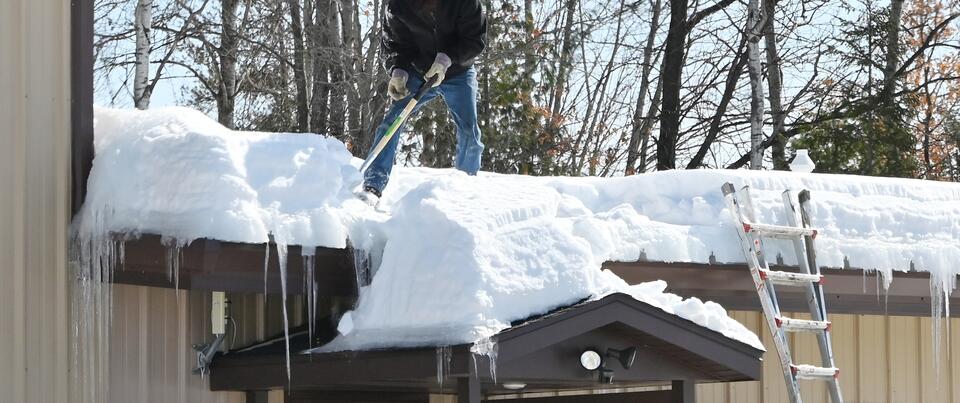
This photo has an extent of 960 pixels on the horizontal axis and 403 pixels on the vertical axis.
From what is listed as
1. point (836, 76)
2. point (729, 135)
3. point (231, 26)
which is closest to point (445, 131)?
point (231, 26)

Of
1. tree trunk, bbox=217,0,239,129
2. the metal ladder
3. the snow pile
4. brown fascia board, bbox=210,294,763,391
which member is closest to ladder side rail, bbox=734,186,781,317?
the metal ladder

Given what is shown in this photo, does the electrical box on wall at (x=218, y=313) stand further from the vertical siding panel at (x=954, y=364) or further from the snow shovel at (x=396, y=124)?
the vertical siding panel at (x=954, y=364)

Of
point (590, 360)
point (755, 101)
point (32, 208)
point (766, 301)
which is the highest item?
point (755, 101)

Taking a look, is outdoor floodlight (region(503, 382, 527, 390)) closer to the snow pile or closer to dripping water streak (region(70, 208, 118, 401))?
the snow pile

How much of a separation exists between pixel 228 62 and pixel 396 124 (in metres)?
10.4

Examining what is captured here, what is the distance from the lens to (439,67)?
25.2ft

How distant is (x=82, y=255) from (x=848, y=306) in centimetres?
431

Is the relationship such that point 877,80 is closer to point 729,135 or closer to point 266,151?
point 729,135

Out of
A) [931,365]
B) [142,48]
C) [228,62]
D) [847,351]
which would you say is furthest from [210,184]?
[228,62]

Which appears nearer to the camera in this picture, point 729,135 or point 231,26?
point 231,26

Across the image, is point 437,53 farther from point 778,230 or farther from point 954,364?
point 954,364

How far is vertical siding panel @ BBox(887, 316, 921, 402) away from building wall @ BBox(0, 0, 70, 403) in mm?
5287

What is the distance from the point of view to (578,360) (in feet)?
20.6

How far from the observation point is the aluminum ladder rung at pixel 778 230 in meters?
7.24
